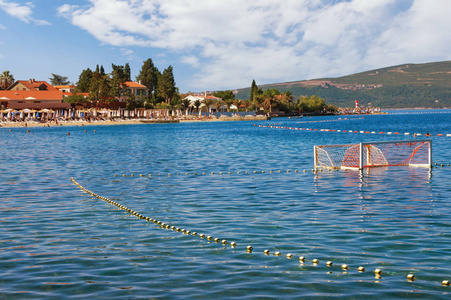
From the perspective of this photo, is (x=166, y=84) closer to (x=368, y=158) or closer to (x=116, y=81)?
(x=116, y=81)

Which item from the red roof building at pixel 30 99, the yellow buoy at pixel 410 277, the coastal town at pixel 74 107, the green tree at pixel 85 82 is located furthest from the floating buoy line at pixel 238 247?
the green tree at pixel 85 82

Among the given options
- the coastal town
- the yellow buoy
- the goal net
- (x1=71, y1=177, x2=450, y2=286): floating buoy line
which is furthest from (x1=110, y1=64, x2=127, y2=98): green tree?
the yellow buoy

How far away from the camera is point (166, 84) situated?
179 meters

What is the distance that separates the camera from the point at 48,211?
61.5ft

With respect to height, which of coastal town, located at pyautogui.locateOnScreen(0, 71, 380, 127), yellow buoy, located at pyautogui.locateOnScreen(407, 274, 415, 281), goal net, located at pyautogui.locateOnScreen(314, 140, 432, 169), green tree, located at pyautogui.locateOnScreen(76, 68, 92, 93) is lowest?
yellow buoy, located at pyautogui.locateOnScreen(407, 274, 415, 281)

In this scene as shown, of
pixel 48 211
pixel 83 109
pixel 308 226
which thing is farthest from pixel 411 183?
pixel 83 109

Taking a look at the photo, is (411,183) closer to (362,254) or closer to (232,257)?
(362,254)

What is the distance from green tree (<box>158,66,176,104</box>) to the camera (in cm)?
17875

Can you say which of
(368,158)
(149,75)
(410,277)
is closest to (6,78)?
(149,75)

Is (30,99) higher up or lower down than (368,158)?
higher up

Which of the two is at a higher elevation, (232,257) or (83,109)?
(83,109)

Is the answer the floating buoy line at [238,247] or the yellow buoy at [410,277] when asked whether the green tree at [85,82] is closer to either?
the floating buoy line at [238,247]

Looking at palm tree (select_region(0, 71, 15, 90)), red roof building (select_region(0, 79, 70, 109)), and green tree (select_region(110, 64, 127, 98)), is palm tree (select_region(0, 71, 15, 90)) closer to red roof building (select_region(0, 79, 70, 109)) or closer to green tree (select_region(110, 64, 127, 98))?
red roof building (select_region(0, 79, 70, 109))

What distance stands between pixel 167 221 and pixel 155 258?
174 inches
